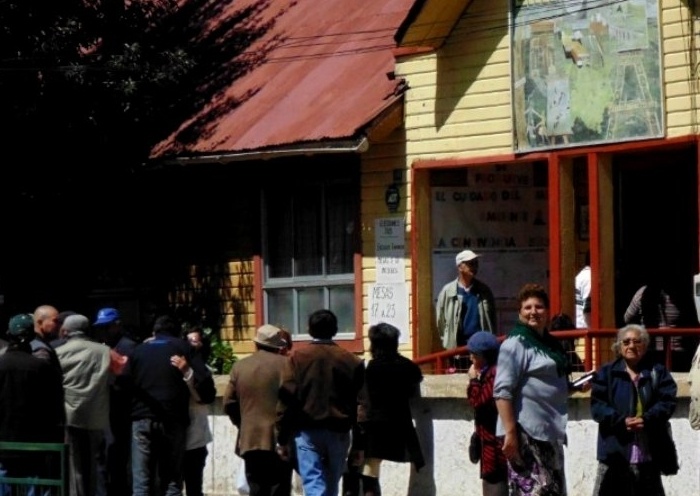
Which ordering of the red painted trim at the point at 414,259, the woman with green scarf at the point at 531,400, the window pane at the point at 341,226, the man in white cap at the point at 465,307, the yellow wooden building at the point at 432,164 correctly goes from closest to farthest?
1. the woman with green scarf at the point at 531,400
2. the yellow wooden building at the point at 432,164
3. the man in white cap at the point at 465,307
4. the red painted trim at the point at 414,259
5. the window pane at the point at 341,226

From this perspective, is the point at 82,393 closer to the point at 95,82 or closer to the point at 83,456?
the point at 83,456

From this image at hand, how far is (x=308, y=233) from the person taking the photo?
1997 cm

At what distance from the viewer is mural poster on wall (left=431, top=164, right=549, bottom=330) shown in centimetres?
1864

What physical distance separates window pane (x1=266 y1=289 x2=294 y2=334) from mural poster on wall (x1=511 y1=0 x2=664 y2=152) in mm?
3916

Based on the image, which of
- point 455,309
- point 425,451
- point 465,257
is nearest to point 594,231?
point 465,257

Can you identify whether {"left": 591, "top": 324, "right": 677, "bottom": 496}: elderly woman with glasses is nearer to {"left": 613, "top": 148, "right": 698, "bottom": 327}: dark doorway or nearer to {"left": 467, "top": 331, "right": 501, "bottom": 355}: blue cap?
{"left": 467, "top": 331, "right": 501, "bottom": 355}: blue cap

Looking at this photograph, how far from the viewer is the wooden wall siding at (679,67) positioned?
16.0m

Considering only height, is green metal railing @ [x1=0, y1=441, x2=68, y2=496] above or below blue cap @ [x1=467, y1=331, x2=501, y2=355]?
below

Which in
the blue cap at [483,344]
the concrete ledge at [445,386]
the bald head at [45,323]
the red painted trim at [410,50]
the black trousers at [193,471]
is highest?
the red painted trim at [410,50]

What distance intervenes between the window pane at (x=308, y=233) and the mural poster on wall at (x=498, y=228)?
5.83ft

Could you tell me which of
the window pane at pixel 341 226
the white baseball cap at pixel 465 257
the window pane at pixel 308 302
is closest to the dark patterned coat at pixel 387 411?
the white baseball cap at pixel 465 257

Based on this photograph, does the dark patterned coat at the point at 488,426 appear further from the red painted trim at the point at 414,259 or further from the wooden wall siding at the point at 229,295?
the wooden wall siding at the point at 229,295

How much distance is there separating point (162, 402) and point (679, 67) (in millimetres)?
5455

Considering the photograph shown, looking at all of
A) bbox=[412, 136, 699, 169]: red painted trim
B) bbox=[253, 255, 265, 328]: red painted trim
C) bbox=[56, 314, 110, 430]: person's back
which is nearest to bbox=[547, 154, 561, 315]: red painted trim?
bbox=[412, 136, 699, 169]: red painted trim
